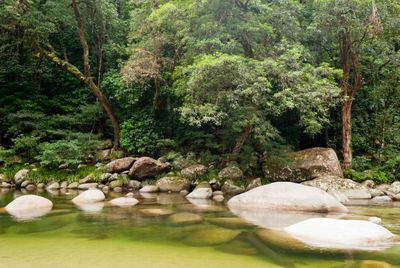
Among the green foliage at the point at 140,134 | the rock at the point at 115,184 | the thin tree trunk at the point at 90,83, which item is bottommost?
the rock at the point at 115,184

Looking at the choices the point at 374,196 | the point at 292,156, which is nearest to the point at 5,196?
the point at 292,156

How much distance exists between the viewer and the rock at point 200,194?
43.2 ft

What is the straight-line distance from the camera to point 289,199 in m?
9.95

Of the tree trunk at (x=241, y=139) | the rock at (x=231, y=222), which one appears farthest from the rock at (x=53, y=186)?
the rock at (x=231, y=222)

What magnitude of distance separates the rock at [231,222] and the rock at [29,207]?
4.38m

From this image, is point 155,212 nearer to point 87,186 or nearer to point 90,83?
point 87,186

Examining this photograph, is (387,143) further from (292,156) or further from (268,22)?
(268,22)

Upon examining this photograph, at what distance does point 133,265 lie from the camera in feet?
17.1

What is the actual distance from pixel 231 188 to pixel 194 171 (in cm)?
177

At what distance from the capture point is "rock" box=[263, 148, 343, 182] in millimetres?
13945

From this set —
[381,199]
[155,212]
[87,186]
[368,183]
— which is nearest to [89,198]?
[155,212]

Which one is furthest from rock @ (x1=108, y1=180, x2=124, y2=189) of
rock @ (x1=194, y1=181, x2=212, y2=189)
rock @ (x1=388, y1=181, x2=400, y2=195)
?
rock @ (x1=388, y1=181, x2=400, y2=195)

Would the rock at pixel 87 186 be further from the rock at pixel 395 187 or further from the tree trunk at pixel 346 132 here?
the rock at pixel 395 187

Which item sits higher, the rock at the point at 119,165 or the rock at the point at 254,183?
the rock at the point at 119,165
